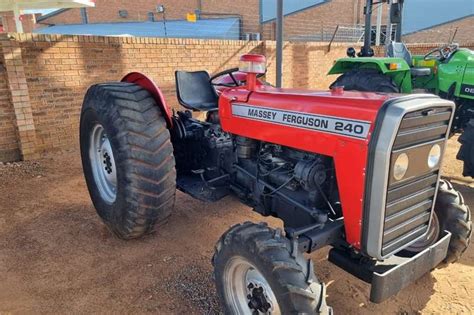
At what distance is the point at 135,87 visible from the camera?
302cm

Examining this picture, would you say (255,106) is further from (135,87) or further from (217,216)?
(217,216)

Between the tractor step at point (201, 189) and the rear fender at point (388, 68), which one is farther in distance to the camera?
the rear fender at point (388, 68)

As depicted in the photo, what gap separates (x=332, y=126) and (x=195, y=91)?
186cm

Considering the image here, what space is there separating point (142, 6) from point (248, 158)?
26.3 m

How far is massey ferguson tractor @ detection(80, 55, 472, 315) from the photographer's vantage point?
→ 1.85m

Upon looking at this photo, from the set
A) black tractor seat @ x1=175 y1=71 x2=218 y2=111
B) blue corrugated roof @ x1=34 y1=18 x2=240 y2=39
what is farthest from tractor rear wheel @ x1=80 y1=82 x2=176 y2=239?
blue corrugated roof @ x1=34 y1=18 x2=240 y2=39

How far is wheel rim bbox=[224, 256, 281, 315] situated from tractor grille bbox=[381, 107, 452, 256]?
642mm

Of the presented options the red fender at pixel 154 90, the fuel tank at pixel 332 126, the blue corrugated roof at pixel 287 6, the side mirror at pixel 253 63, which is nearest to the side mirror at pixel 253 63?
the side mirror at pixel 253 63

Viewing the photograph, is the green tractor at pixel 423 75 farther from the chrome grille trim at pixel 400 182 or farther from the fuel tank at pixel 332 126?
the chrome grille trim at pixel 400 182

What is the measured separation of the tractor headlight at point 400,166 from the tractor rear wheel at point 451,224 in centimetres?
87

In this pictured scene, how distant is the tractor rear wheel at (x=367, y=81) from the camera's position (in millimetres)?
5059

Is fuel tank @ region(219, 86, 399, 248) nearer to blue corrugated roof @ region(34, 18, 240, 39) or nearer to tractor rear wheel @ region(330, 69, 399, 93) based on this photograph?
tractor rear wheel @ region(330, 69, 399, 93)

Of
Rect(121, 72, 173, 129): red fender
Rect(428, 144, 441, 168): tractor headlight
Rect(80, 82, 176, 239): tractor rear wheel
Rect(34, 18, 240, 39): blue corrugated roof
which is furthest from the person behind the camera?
Rect(34, 18, 240, 39): blue corrugated roof

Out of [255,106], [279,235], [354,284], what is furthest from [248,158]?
[354,284]
